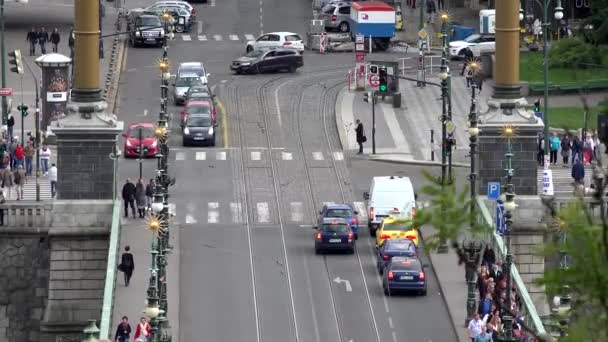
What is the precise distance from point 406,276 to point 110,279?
854 centimetres

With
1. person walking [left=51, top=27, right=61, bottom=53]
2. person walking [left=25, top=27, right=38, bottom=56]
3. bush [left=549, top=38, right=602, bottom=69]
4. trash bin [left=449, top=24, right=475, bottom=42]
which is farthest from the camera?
trash bin [left=449, top=24, right=475, bottom=42]

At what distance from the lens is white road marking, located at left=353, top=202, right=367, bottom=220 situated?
60247 millimetres

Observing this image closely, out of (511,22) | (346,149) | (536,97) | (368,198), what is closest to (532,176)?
(511,22)

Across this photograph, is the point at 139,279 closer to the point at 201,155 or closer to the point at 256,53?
the point at 201,155

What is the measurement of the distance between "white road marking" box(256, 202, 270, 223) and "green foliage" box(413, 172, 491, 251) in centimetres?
4439

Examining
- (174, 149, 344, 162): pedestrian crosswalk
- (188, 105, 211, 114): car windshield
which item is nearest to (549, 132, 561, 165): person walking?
(174, 149, 344, 162): pedestrian crosswalk

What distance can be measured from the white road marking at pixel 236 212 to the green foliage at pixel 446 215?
4418cm

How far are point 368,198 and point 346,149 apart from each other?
10.8 m

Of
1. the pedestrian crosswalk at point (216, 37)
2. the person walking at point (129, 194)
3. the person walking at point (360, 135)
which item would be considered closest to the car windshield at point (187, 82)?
the person walking at point (360, 135)

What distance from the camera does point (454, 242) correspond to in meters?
A: 15.0

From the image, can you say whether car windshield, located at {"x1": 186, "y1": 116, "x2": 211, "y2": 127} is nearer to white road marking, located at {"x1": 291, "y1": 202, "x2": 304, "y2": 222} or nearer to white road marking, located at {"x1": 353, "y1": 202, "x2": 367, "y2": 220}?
white road marking, located at {"x1": 291, "y1": 202, "x2": 304, "y2": 222}

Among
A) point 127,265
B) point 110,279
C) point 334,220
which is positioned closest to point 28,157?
point 334,220

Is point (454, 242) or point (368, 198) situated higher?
point (454, 242)

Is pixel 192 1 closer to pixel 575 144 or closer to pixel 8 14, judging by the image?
pixel 8 14
